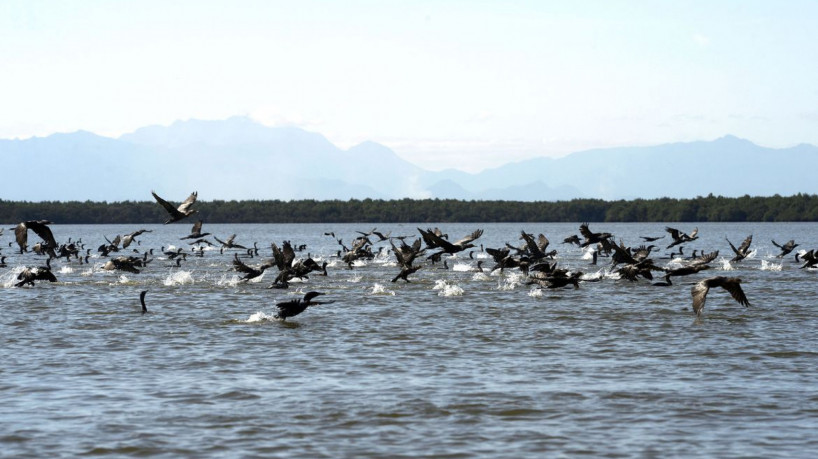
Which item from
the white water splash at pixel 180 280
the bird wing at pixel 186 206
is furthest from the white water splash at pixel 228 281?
the bird wing at pixel 186 206

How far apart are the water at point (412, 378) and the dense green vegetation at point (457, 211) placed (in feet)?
394

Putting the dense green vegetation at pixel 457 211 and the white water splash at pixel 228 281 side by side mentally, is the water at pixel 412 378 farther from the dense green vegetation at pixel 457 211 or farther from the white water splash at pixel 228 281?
the dense green vegetation at pixel 457 211

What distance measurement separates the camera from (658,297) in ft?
97.5

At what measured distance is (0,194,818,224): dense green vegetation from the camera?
144375 mm

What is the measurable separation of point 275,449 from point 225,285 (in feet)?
79.6

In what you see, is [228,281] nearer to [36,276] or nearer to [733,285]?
[36,276]

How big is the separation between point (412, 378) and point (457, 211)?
464ft

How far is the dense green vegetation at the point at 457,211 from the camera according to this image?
144 meters

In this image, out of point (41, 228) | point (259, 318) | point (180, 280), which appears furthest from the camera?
point (180, 280)

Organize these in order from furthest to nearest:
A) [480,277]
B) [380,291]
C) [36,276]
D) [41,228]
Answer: [480,277]
[380,291]
[36,276]
[41,228]

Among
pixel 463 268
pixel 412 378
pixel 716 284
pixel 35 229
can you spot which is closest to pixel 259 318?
pixel 35 229

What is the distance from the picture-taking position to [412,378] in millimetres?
15953

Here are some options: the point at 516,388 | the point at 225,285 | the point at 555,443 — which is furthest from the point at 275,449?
the point at 225,285

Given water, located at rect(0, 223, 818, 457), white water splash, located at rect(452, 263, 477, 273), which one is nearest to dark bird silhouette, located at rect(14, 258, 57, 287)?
water, located at rect(0, 223, 818, 457)
